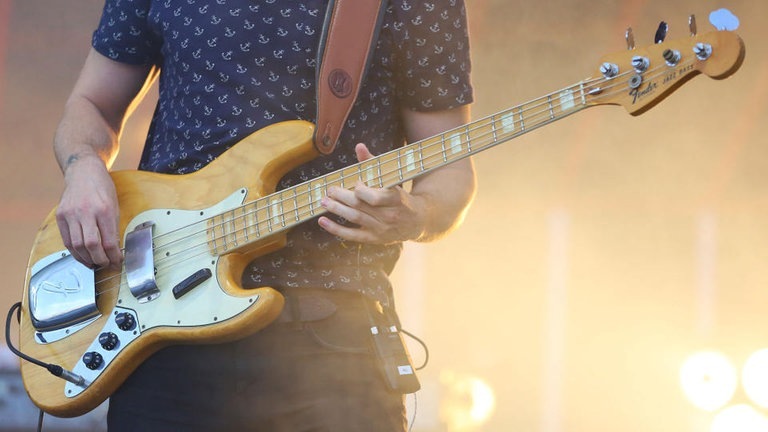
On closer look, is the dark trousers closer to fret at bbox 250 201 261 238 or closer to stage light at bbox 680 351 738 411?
fret at bbox 250 201 261 238

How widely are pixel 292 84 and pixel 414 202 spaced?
356 mm

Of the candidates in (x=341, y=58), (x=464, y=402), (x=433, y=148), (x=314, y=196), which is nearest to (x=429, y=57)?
(x=341, y=58)

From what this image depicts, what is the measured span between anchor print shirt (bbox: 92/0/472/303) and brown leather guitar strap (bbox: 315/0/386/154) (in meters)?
0.03

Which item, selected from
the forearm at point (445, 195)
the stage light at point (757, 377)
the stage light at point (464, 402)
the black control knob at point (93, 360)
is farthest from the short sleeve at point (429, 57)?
the stage light at point (757, 377)

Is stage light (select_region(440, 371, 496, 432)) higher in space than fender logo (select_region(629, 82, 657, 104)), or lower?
lower

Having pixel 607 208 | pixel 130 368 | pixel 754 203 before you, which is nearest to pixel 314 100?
pixel 130 368

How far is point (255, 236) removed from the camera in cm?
151

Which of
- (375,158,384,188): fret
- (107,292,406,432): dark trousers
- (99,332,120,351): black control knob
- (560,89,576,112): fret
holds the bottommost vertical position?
(107,292,406,432): dark trousers

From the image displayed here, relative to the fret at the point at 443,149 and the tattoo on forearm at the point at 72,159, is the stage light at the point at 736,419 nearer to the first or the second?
the fret at the point at 443,149

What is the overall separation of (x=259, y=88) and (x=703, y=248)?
15.1 feet

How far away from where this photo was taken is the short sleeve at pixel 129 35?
183 centimetres

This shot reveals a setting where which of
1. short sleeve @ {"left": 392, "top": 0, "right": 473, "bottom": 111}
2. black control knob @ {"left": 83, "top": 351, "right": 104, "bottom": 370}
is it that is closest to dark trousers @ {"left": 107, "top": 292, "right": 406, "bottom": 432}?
black control knob @ {"left": 83, "top": 351, "right": 104, "bottom": 370}

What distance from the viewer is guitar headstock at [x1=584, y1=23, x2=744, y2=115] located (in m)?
1.28

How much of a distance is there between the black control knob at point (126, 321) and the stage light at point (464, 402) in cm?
349
